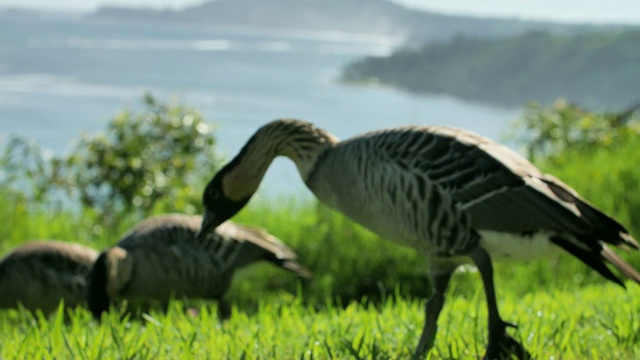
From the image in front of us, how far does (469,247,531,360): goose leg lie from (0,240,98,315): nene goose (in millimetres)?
4144

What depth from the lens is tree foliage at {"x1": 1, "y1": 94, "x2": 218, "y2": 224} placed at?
9.85 metres

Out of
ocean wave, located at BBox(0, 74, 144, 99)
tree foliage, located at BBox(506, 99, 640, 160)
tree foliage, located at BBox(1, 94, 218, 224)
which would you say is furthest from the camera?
ocean wave, located at BBox(0, 74, 144, 99)

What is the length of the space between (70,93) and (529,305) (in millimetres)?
13966

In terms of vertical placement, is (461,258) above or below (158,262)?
above

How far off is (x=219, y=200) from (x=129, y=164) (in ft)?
17.9

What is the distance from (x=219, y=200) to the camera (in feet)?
15.2

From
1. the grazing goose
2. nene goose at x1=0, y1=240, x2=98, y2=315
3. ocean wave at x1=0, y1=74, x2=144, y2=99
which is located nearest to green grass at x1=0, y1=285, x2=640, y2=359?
the grazing goose

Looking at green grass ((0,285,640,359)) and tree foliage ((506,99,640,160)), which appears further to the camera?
tree foliage ((506,99,640,160))

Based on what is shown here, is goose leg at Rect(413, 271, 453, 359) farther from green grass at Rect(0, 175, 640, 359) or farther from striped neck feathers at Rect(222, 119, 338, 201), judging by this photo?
striped neck feathers at Rect(222, 119, 338, 201)

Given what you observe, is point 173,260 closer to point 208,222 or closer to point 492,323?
point 208,222

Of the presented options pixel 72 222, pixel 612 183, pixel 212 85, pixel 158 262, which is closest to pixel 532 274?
pixel 612 183

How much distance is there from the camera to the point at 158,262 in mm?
6969

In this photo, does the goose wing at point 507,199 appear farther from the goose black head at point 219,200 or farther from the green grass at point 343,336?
the goose black head at point 219,200

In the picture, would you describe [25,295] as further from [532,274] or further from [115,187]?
[532,274]
